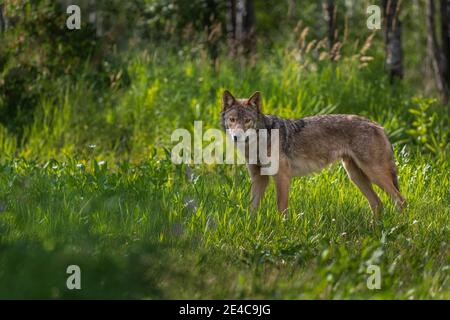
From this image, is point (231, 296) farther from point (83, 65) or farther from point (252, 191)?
point (83, 65)

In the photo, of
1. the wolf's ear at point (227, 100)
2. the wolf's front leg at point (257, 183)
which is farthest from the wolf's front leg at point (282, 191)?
the wolf's ear at point (227, 100)

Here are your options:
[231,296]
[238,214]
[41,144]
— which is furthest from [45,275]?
[41,144]

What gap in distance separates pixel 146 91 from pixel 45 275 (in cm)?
712

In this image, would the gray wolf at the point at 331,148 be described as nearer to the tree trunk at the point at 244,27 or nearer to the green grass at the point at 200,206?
the green grass at the point at 200,206

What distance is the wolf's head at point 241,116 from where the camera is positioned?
24.1 feet

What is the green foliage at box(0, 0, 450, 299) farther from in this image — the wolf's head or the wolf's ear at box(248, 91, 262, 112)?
the wolf's ear at box(248, 91, 262, 112)

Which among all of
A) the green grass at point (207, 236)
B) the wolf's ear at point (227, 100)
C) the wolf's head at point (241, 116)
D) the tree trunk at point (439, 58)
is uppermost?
the tree trunk at point (439, 58)

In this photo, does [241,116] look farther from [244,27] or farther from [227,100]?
[244,27]

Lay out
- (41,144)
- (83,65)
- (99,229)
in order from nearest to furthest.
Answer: (99,229), (41,144), (83,65)

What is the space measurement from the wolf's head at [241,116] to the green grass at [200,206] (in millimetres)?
635

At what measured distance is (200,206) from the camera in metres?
6.83

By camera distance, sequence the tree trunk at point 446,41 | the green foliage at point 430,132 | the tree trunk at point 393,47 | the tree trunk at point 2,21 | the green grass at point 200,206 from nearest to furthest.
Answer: the green grass at point 200,206
the green foliage at point 430,132
the tree trunk at point 2,21
the tree trunk at point 393,47
the tree trunk at point 446,41

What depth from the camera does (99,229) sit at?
6203 millimetres

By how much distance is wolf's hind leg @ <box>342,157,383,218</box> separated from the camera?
807 cm
